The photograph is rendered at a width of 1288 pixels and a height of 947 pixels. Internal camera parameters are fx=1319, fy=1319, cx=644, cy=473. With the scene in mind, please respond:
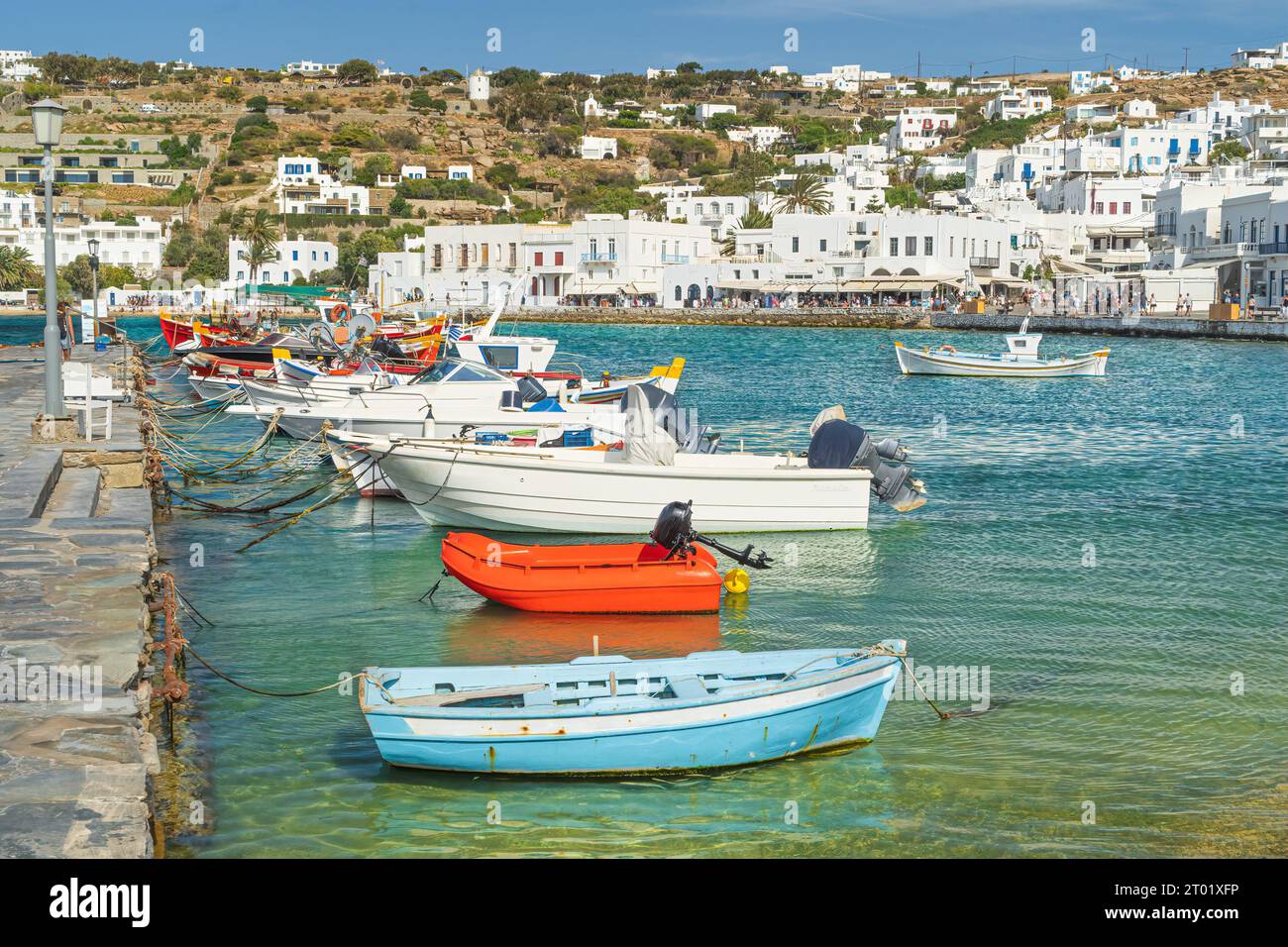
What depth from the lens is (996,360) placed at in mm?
51938

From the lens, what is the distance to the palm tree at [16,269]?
111 m

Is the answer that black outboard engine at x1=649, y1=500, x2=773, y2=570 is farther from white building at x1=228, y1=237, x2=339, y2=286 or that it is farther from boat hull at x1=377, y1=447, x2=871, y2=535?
white building at x1=228, y1=237, x2=339, y2=286

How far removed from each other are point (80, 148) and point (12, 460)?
165 meters

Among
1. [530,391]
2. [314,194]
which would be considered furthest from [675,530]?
[314,194]

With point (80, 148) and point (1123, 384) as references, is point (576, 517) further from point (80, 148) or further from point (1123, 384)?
point (80, 148)

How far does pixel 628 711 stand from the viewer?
29.6 ft

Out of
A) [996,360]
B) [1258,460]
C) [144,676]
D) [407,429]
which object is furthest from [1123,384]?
[144,676]

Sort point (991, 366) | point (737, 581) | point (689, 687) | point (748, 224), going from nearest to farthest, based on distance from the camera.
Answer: point (689, 687)
point (737, 581)
point (991, 366)
point (748, 224)

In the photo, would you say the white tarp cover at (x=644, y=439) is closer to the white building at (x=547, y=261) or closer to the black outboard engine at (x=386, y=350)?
the black outboard engine at (x=386, y=350)

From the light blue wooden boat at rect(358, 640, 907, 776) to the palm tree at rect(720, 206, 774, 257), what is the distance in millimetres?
102689

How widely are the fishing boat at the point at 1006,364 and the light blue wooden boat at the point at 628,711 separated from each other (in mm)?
43282

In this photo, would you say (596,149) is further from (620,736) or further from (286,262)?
(620,736)

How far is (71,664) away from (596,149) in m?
182

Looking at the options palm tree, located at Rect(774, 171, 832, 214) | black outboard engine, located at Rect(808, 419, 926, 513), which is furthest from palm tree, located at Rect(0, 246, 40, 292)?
black outboard engine, located at Rect(808, 419, 926, 513)
